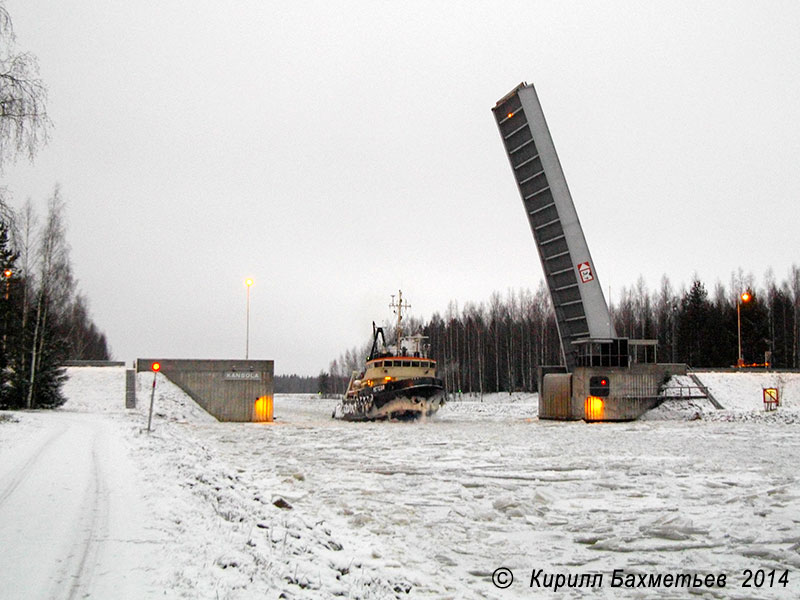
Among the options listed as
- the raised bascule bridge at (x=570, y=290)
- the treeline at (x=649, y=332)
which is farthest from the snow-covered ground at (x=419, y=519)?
the treeline at (x=649, y=332)

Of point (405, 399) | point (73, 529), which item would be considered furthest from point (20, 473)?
point (405, 399)

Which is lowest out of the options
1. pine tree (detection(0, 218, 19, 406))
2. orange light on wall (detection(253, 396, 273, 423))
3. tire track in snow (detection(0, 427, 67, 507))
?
orange light on wall (detection(253, 396, 273, 423))

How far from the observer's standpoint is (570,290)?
34.4 m

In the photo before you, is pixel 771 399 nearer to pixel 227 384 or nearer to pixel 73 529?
pixel 227 384

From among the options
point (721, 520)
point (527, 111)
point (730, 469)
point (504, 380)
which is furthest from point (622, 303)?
point (721, 520)

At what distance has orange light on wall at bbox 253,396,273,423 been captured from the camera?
36.0 meters

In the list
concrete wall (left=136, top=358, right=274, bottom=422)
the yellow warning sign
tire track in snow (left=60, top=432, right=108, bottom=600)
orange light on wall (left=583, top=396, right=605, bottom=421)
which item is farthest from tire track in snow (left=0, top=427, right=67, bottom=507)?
the yellow warning sign

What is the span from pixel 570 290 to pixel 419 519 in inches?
1044

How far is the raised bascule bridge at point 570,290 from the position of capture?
32.8 m

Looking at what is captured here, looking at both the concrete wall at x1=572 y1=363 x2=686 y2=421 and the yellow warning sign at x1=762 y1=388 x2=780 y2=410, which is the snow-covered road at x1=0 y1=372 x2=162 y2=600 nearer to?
the concrete wall at x1=572 y1=363 x2=686 y2=421

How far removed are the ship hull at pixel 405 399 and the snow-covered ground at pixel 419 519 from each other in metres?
20.5

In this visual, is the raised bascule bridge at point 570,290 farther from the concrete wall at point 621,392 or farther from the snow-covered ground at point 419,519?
the snow-covered ground at point 419,519

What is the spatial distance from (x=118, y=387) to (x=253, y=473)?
28.5 m

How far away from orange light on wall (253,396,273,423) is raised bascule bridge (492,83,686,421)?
15.7 meters
